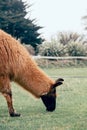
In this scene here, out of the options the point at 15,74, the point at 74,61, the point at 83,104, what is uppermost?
the point at 15,74

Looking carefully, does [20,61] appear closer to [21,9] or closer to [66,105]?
[66,105]

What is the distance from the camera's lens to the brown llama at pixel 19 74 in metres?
9.41

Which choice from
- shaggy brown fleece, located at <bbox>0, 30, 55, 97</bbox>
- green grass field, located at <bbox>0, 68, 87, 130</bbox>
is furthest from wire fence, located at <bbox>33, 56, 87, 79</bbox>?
shaggy brown fleece, located at <bbox>0, 30, 55, 97</bbox>

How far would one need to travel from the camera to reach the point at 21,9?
47938 mm

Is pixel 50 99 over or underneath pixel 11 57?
underneath

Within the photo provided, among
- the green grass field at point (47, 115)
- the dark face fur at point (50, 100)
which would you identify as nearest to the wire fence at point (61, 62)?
the green grass field at point (47, 115)

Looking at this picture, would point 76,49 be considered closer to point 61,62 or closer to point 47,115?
point 61,62

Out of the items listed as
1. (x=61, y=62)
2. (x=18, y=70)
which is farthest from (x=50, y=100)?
(x=61, y=62)

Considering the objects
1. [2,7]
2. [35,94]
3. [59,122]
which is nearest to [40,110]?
[35,94]

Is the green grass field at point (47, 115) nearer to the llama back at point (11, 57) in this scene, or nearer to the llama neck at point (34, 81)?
the llama neck at point (34, 81)

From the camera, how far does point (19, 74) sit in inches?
380

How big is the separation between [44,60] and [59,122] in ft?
89.6

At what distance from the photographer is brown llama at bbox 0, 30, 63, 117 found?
941 cm

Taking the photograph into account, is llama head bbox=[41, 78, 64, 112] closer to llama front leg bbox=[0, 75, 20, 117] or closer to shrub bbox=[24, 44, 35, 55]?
llama front leg bbox=[0, 75, 20, 117]
